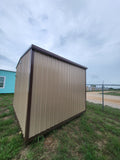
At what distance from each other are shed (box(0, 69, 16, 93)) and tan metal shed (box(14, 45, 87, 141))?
Result: 23.8ft

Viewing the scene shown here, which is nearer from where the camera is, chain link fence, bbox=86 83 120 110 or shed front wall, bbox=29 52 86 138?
shed front wall, bbox=29 52 86 138

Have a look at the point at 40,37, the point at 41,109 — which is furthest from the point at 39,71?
the point at 40,37

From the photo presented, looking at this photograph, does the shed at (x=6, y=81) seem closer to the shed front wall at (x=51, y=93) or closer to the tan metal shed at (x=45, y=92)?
the tan metal shed at (x=45, y=92)

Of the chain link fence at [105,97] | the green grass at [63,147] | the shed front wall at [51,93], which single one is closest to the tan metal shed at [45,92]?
the shed front wall at [51,93]

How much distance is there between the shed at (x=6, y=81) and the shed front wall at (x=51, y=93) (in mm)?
8109

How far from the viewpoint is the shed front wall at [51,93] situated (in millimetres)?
1549

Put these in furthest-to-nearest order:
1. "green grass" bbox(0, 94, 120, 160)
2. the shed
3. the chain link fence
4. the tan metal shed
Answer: the shed < the chain link fence < the tan metal shed < "green grass" bbox(0, 94, 120, 160)

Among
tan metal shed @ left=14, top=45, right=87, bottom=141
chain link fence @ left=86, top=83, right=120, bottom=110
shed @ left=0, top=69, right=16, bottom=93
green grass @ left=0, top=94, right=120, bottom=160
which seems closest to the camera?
green grass @ left=0, top=94, right=120, bottom=160

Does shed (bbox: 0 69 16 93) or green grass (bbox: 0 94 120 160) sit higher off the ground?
shed (bbox: 0 69 16 93)

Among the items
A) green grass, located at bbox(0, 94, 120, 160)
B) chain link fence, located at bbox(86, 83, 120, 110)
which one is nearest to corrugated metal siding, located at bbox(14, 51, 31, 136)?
green grass, located at bbox(0, 94, 120, 160)

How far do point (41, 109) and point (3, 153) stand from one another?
3.07 feet

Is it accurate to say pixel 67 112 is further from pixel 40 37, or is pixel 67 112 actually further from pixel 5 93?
pixel 5 93

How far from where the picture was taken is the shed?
719 centimetres

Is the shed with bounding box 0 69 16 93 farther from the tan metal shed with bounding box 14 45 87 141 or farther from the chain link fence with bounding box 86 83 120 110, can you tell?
the chain link fence with bounding box 86 83 120 110
